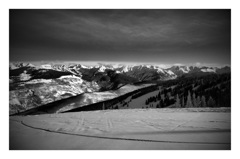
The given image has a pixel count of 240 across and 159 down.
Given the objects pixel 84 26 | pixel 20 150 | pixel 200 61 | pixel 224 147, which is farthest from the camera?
pixel 200 61

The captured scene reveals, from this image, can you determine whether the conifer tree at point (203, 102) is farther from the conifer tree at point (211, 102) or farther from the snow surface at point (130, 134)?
the snow surface at point (130, 134)

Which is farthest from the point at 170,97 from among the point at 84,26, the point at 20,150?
the point at 20,150

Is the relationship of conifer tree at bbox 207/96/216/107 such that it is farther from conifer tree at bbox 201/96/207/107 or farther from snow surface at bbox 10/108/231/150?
snow surface at bbox 10/108/231/150

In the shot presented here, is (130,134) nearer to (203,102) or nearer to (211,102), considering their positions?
(203,102)

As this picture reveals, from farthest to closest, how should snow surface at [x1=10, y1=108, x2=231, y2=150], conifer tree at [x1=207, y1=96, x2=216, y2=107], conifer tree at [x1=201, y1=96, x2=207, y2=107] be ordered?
conifer tree at [x1=201, y1=96, x2=207, y2=107]
conifer tree at [x1=207, y1=96, x2=216, y2=107]
snow surface at [x1=10, y1=108, x2=231, y2=150]

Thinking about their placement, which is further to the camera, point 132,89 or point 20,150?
point 132,89

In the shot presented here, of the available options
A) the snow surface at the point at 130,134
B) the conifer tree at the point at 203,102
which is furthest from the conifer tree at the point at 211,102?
the snow surface at the point at 130,134

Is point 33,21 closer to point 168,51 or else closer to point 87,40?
point 87,40

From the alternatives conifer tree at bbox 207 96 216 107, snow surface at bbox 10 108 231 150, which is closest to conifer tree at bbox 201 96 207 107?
conifer tree at bbox 207 96 216 107
